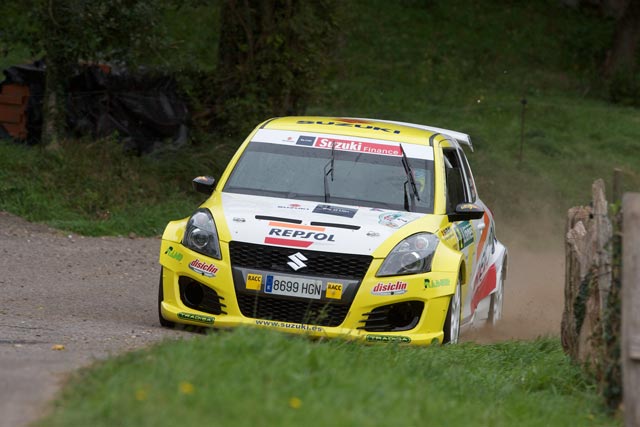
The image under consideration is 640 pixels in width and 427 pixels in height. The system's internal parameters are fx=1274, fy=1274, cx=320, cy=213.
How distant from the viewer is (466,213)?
32.5ft

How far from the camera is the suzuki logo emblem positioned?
886 cm

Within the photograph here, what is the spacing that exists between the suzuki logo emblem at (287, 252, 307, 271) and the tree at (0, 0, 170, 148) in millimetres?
8872

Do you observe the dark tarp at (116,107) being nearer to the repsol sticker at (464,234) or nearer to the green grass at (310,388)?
the repsol sticker at (464,234)

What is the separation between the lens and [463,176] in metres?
11.2

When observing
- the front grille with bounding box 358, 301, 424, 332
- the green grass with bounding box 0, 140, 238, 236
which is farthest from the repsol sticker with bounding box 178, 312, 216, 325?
the green grass with bounding box 0, 140, 238, 236

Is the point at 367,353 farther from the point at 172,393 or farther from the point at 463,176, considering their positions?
the point at 463,176

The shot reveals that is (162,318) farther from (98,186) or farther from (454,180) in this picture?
(98,186)

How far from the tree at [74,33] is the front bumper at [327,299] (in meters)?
8.66

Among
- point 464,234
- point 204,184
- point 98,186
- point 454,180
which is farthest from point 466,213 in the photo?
point 98,186

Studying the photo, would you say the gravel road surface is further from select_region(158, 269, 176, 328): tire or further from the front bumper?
the front bumper

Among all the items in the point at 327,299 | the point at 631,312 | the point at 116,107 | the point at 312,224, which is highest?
the point at 631,312

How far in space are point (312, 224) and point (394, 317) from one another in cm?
89

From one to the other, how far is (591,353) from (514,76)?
81.3 feet

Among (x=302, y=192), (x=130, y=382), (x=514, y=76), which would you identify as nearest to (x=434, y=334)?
(x=302, y=192)
